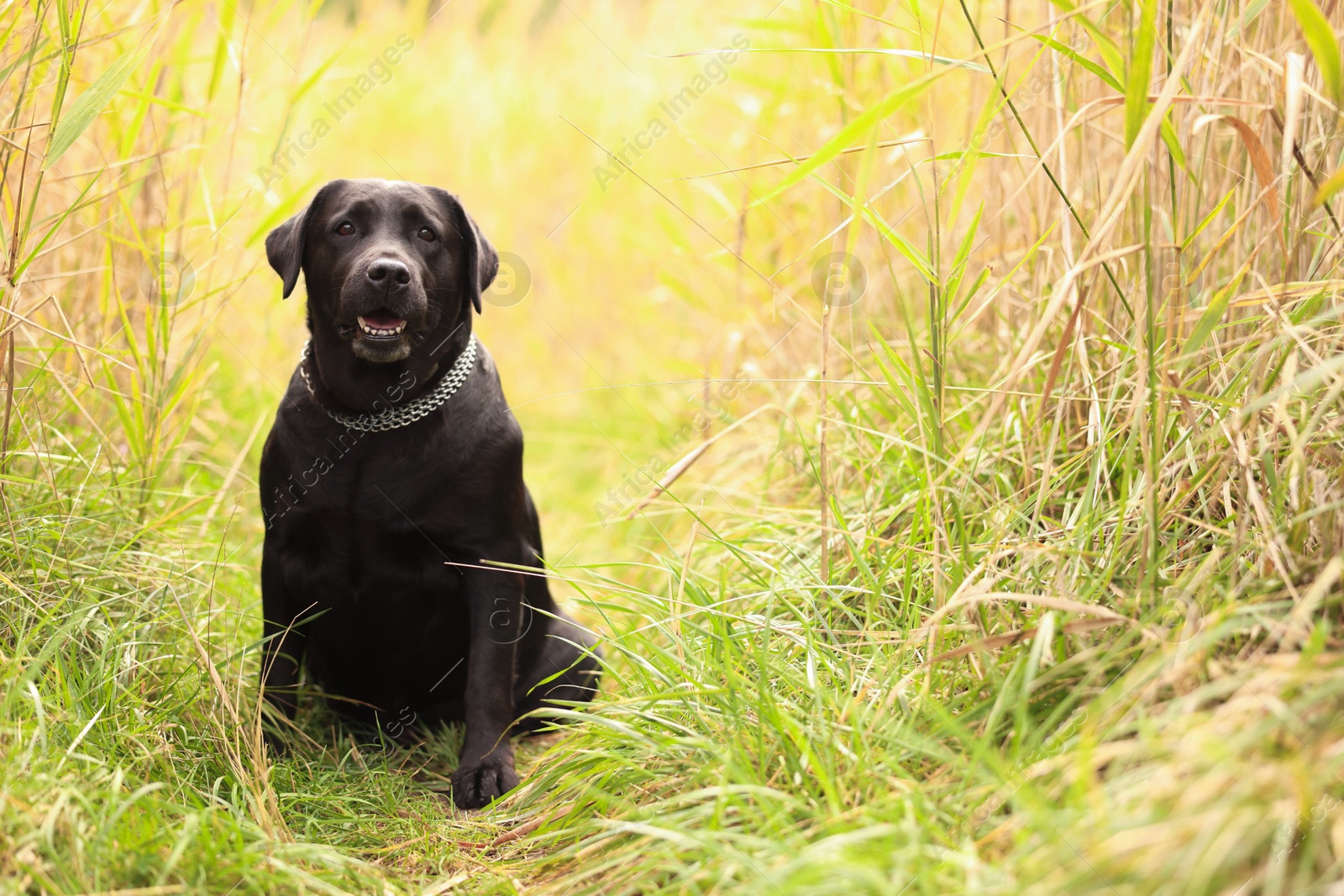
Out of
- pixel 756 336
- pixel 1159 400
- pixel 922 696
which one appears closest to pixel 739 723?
pixel 922 696

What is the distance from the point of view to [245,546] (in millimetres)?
2988

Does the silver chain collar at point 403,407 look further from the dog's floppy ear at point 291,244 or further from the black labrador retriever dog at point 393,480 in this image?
the dog's floppy ear at point 291,244

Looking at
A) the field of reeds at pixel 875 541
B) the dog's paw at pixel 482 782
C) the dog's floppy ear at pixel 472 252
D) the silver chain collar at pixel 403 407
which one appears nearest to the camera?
the field of reeds at pixel 875 541

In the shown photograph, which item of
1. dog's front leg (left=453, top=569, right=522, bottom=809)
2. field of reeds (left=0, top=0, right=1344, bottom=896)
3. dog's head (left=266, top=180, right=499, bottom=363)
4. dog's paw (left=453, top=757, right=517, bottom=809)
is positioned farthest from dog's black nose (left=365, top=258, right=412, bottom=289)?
dog's paw (left=453, top=757, right=517, bottom=809)

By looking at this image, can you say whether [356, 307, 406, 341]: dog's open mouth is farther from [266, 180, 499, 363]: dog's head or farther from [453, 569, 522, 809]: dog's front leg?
[453, 569, 522, 809]: dog's front leg

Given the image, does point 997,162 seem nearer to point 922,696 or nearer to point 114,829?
point 922,696

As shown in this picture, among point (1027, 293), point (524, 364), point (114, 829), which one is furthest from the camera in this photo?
point (524, 364)

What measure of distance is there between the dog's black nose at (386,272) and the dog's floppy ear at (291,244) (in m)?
0.26

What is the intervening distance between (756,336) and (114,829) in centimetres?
283

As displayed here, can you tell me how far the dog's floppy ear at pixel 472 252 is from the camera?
8.09ft

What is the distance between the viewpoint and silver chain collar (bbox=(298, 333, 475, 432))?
2297 mm

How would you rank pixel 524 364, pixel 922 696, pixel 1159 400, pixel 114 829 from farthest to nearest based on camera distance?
pixel 524 364, pixel 1159 400, pixel 922 696, pixel 114 829

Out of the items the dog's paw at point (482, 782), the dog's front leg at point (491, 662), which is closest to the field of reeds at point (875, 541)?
the dog's paw at point (482, 782)

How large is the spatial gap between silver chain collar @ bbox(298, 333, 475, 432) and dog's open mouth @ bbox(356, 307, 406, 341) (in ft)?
0.53
